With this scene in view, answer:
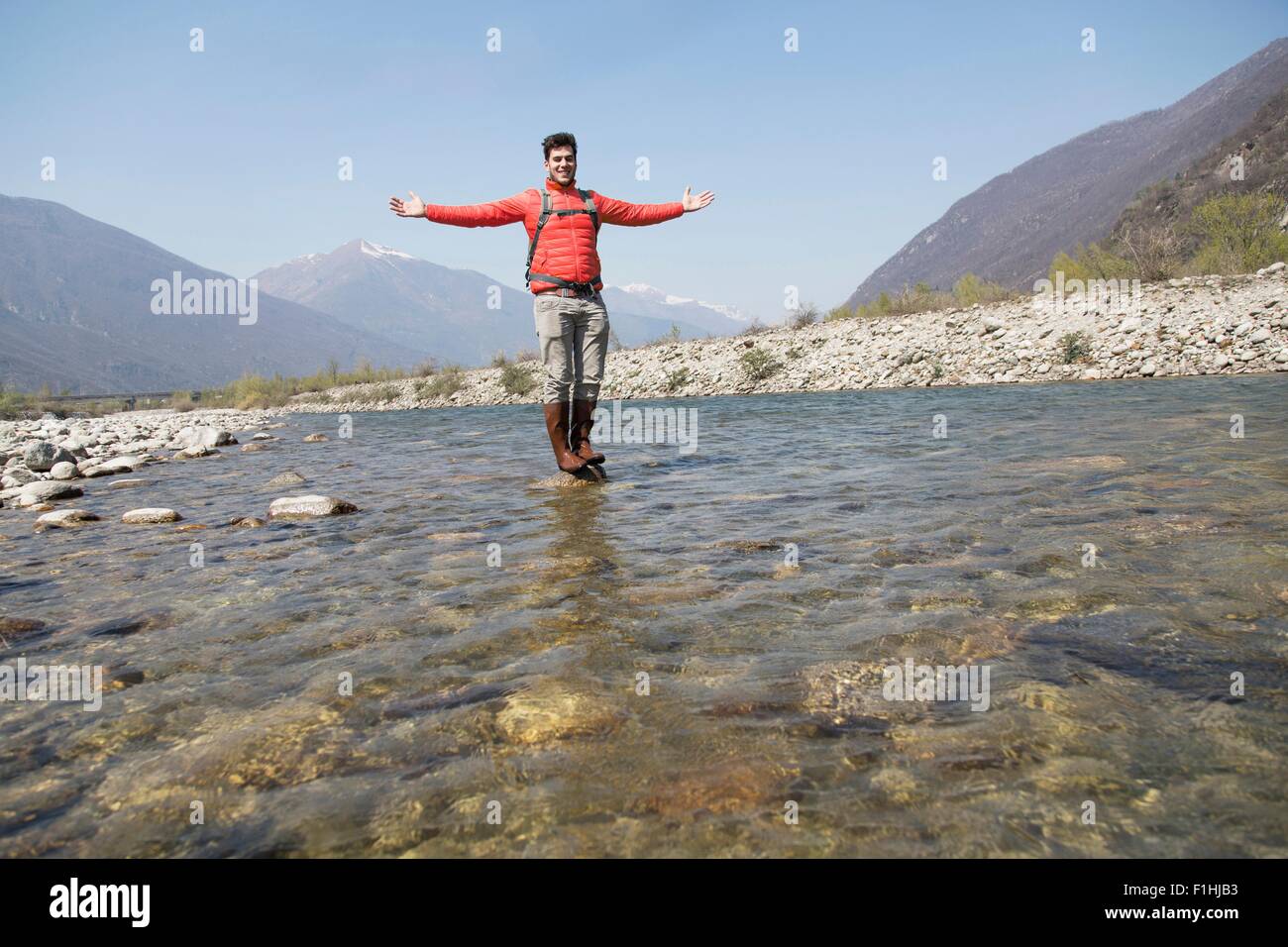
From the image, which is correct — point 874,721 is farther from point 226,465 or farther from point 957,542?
point 226,465

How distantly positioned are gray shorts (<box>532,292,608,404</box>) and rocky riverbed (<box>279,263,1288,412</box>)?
13.1 meters

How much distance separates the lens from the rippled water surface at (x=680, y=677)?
1.60m

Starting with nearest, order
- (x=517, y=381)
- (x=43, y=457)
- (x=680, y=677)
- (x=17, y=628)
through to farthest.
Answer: (x=680, y=677)
(x=17, y=628)
(x=43, y=457)
(x=517, y=381)

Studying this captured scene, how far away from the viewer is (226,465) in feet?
34.0

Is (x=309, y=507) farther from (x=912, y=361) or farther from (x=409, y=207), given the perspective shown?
(x=912, y=361)

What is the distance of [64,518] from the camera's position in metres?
5.89

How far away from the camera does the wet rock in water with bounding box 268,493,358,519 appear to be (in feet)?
18.9

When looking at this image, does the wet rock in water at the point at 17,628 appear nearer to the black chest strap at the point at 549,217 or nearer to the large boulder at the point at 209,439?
the black chest strap at the point at 549,217

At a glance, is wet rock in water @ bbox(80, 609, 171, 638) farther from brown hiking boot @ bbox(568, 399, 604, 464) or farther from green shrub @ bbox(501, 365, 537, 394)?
green shrub @ bbox(501, 365, 537, 394)

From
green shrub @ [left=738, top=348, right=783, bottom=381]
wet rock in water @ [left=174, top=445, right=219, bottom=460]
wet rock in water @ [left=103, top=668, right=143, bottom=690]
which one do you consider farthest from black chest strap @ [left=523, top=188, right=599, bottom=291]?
green shrub @ [left=738, top=348, right=783, bottom=381]

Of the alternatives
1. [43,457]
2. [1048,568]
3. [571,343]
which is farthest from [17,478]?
[1048,568]

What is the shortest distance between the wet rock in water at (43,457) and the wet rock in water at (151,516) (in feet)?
19.2

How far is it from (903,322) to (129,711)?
24.3 meters

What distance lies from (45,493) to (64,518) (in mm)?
1975
